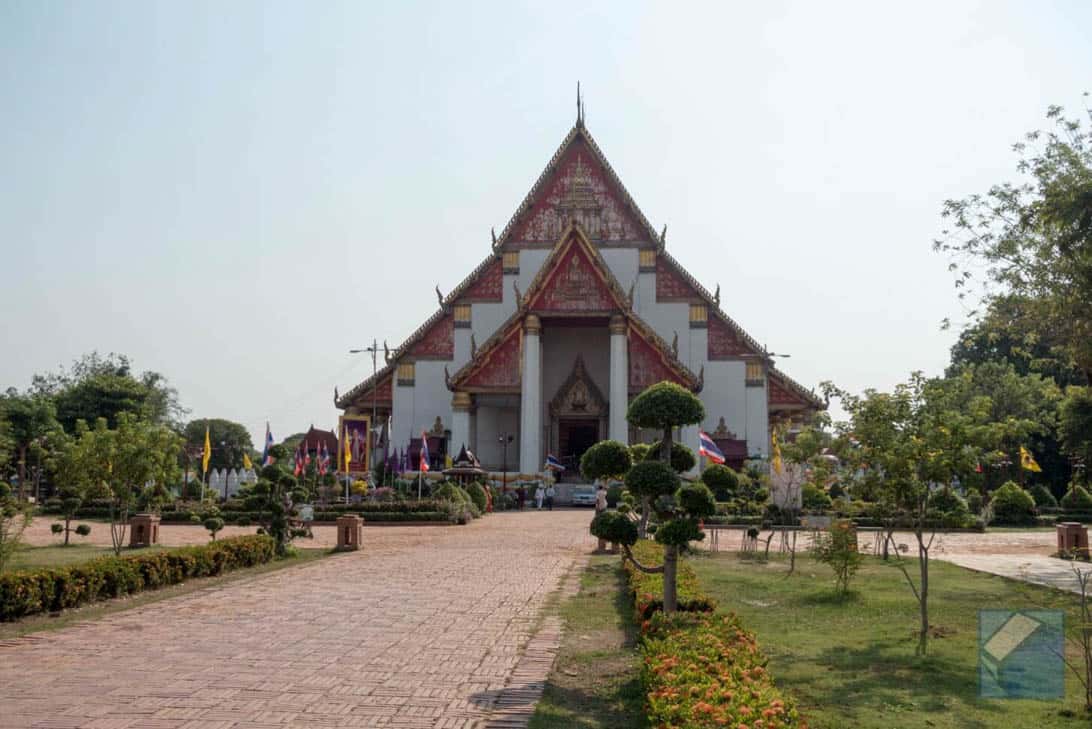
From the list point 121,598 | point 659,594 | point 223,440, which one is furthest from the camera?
point 223,440

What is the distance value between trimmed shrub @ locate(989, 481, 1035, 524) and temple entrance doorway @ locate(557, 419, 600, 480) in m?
17.5

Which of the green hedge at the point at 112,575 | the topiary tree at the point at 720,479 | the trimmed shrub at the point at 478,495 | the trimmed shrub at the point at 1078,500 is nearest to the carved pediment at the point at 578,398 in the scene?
the trimmed shrub at the point at 478,495

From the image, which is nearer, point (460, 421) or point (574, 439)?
point (460, 421)

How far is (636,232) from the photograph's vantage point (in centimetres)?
4572

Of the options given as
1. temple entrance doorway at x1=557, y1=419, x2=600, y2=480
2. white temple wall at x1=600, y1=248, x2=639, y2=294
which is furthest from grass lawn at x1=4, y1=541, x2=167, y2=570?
white temple wall at x1=600, y1=248, x2=639, y2=294

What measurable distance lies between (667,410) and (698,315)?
116 feet

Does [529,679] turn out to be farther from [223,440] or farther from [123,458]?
[223,440]

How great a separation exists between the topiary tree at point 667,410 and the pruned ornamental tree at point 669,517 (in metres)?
0.49

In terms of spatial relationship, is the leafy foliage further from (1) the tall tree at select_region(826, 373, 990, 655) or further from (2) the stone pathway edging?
(2) the stone pathway edging

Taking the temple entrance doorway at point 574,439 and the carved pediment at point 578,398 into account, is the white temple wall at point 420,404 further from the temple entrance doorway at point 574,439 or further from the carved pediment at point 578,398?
the temple entrance doorway at point 574,439

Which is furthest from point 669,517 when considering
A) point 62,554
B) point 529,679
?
point 62,554

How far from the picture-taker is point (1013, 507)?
3225cm

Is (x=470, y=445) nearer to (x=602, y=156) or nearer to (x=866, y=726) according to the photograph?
(x=602, y=156)

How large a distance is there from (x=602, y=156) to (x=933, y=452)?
125ft
